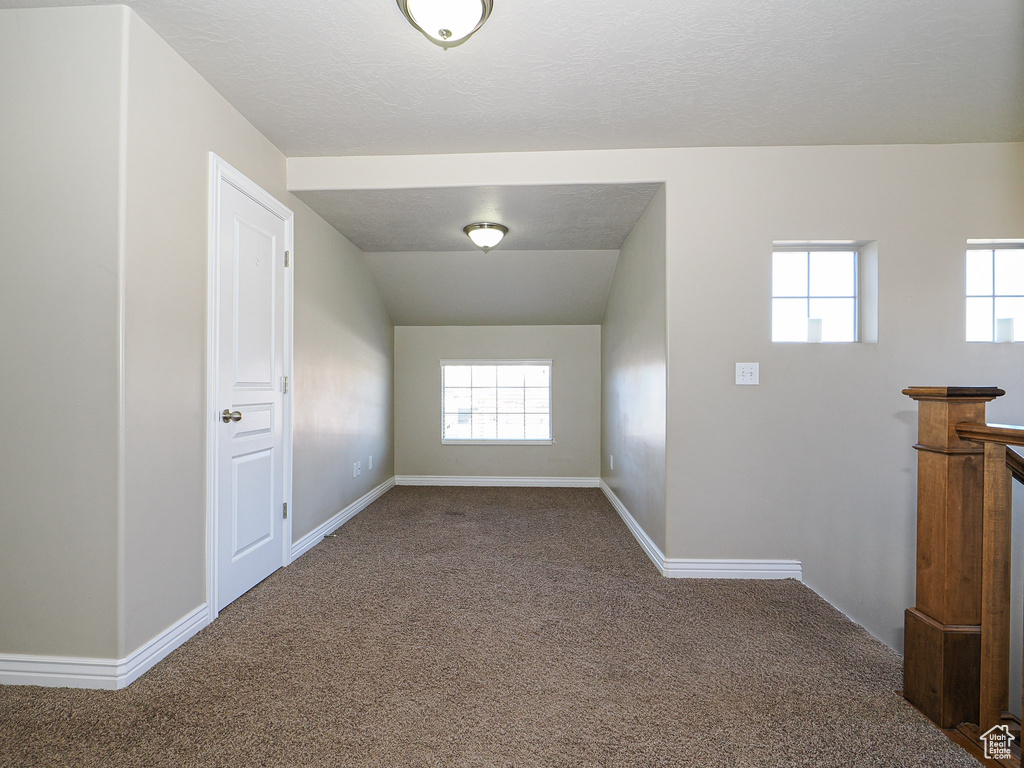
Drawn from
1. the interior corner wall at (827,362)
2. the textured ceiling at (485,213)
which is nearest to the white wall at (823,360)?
the interior corner wall at (827,362)

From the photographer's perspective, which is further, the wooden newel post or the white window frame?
the white window frame

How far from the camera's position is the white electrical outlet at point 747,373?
9.27 feet

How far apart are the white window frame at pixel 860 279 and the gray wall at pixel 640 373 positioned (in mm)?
648

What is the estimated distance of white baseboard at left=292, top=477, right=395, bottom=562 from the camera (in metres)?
3.14

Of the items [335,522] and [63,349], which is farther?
[335,522]

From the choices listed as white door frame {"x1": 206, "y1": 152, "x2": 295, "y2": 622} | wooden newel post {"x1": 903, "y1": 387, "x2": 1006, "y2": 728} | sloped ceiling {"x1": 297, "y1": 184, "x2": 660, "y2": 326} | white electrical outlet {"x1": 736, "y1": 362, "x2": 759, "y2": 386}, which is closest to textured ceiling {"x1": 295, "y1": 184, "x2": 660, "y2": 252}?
sloped ceiling {"x1": 297, "y1": 184, "x2": 660, "y2": 326}

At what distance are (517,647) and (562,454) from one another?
3.60 m

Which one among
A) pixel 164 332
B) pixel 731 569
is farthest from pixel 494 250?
pixel 731 569

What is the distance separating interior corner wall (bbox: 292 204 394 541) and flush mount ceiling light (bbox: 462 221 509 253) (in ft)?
3.38

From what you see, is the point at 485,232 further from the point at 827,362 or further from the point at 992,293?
the point at 992,293

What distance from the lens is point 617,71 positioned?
2.15 meters

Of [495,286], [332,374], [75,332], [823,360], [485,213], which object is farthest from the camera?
[495,286]

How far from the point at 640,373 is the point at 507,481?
253 cm

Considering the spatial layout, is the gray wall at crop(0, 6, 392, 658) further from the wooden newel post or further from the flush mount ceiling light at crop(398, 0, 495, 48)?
the wooden newel post
